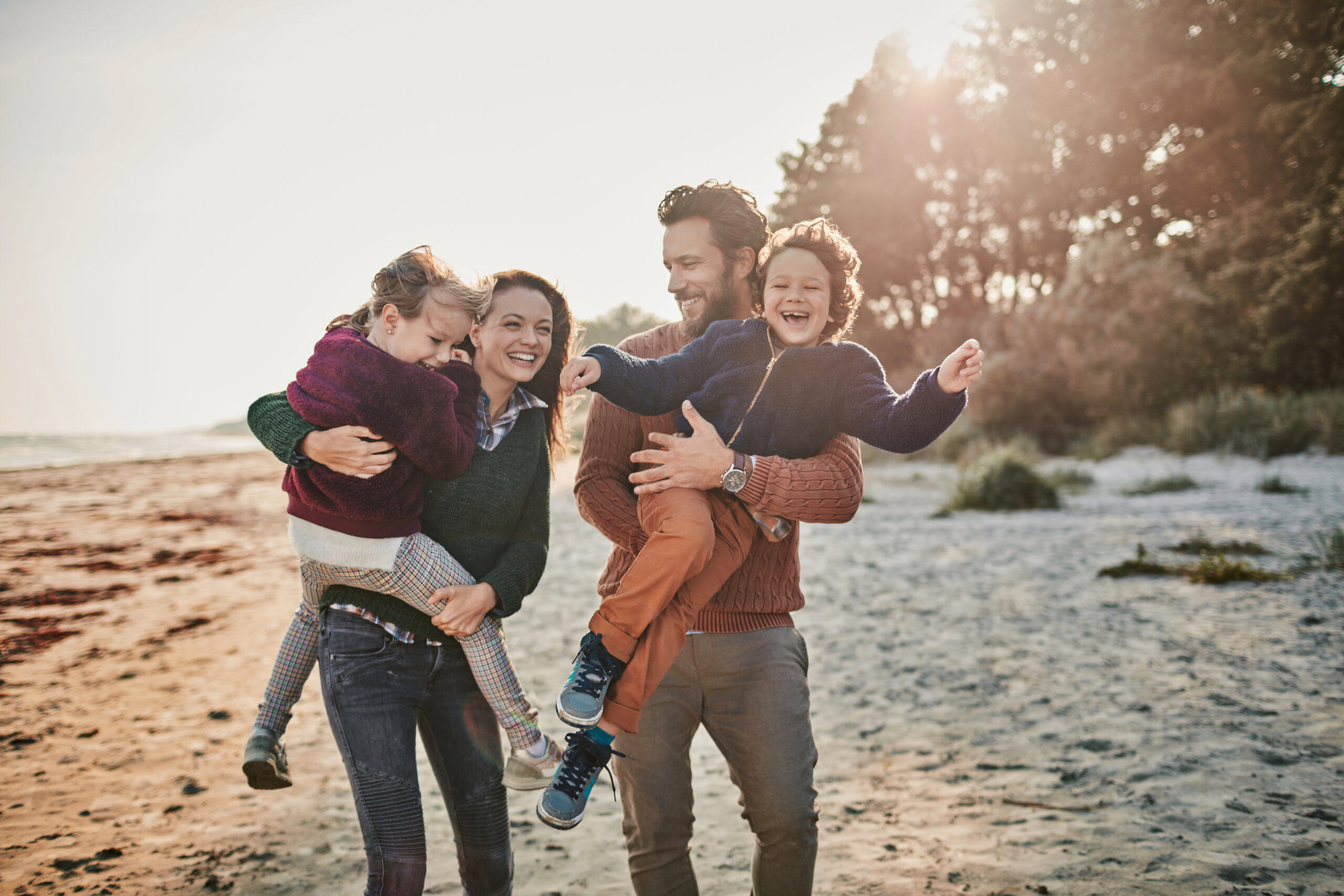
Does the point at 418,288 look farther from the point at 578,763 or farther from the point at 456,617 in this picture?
the point at 578,763

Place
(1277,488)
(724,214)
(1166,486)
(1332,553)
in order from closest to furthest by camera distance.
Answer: (724,214)
(1332,553)
(1277,488)
(1166,486)

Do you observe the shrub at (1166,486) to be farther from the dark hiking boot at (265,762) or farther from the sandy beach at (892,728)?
the dark hiking boot at (265,762)

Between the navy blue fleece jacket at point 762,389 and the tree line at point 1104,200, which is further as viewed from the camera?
the tree line at point 1104,200

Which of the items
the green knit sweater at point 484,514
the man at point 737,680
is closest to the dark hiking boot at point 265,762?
the green knit sweater at point 484,514

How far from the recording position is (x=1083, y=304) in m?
19.6

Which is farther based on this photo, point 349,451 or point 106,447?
point 106,447

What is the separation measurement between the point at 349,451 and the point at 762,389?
127 cm

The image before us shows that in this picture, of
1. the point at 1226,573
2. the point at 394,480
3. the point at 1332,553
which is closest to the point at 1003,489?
the point at 1226,573

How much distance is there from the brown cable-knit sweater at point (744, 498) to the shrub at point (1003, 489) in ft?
35.8

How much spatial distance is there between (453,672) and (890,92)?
31872mm

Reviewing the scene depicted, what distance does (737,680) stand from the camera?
251 centimetres

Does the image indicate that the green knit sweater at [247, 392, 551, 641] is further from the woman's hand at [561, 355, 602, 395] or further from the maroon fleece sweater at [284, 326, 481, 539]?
the woman's hand at [561, 355, 602, 395]

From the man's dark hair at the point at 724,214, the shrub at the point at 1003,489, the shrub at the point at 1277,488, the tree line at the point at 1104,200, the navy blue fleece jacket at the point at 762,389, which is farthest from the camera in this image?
the tree line at the point at 1104,200

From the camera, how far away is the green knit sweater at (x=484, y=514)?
240 centimetres
